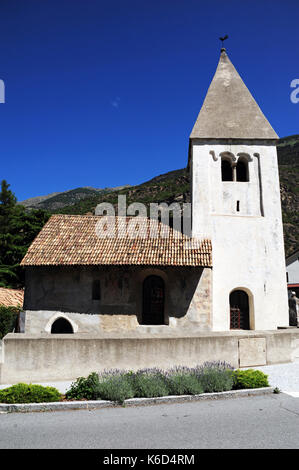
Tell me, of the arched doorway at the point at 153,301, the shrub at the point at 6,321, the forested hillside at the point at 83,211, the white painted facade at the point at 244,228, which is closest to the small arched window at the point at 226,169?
the white painted facade at the point at 244,228

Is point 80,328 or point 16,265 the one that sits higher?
point 16,265

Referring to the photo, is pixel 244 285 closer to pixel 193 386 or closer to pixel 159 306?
pixel 159 306

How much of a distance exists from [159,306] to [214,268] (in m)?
3.46

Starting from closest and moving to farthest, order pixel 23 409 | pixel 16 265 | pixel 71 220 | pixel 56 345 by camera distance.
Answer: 1. pixel 23 409
2. pixel 56 345
3. pixel 71 220
4. pixel 16 265

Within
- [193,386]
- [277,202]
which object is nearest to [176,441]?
[193,386]

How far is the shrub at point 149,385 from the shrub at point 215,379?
41.5 inches

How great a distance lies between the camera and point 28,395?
7887mm

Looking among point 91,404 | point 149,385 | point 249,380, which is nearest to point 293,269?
point 249,380

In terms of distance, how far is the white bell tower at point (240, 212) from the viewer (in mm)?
16312

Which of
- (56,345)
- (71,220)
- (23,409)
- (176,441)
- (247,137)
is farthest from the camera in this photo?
(71,220)

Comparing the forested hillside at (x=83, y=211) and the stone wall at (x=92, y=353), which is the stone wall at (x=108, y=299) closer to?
the stone wall at (x=92, y=353)

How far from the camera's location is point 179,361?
10.1 m

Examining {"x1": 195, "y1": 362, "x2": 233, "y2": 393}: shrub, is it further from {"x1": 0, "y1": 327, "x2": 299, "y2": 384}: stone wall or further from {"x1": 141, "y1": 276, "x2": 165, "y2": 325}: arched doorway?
{"x1": 141, "y1": 276, "x2": 165, "y2": 325}: arched doorway

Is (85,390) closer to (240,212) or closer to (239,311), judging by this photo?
(239,311)
